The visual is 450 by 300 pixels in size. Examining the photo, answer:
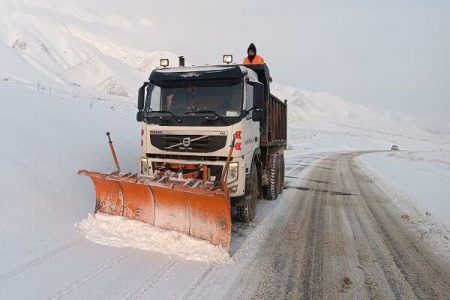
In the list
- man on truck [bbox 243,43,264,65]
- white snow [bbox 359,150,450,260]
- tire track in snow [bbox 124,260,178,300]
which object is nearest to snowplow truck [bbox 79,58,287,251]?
tire track in snow [bbox 124,260,178,300]

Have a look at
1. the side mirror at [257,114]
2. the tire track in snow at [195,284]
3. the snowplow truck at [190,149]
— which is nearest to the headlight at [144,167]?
the snowplow truck at [190,149]

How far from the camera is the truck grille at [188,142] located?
238 inches

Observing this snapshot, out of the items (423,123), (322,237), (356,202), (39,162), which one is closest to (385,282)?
(322,237)

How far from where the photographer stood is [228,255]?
494 centimetres

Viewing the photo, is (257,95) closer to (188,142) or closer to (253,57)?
(188,142)

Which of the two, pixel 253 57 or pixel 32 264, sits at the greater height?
pixel 253 57

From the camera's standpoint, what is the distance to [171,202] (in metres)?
5.56

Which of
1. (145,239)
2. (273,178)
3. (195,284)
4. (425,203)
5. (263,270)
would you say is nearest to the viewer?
(195,284)

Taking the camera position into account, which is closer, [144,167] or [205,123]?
[205,123]

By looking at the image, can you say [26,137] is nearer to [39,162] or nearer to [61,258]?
[39,162]

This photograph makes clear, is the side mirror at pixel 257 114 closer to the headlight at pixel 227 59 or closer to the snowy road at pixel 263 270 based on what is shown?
the headlight at pixel 227 59

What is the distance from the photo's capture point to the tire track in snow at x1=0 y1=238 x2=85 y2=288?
3.98 meters

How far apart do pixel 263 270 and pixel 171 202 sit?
1696mm

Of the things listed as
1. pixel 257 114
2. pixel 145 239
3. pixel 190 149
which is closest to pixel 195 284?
pixel 145 239
